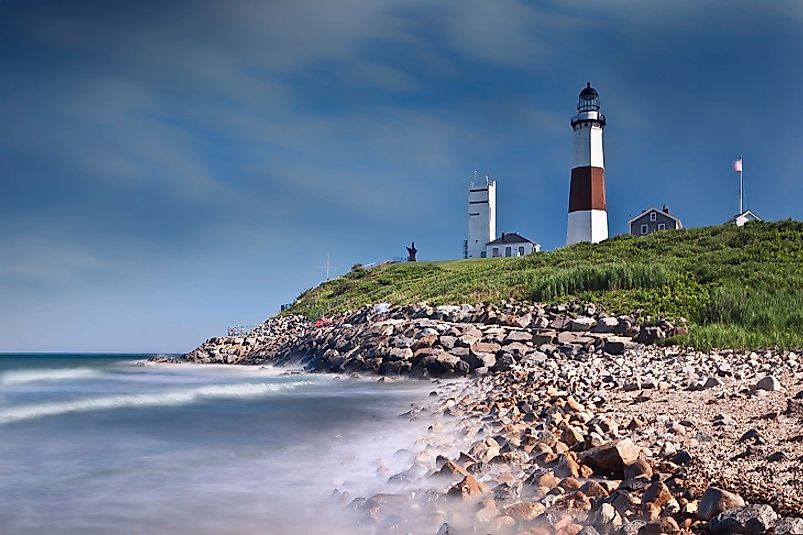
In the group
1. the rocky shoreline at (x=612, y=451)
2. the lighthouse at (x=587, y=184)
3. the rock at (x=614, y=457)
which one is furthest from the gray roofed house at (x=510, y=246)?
the rock at (x=614, y=457)

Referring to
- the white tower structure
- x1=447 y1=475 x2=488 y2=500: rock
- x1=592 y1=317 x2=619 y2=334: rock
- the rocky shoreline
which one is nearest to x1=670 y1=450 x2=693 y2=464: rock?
the rocky shoreline

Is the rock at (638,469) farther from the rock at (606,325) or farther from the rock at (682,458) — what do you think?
the rock at (606,325)

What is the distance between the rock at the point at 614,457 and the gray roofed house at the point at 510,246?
52184 millimetres

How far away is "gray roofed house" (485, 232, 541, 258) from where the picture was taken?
57125 mm

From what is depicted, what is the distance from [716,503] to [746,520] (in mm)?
286

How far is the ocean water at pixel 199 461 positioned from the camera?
16.8ft

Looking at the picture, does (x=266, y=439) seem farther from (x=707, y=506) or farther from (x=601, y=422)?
(x=707, y=506)

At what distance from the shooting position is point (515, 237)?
5806 centimetres

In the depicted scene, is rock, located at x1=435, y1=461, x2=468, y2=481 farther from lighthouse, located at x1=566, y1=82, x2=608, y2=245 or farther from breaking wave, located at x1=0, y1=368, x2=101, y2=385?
lighthouse, located at x1=566, y1=82, x2=608, y2=245

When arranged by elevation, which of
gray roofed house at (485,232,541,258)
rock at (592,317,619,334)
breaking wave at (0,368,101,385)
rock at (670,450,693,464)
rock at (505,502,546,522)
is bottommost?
breaking wave at (0,368,101,385)

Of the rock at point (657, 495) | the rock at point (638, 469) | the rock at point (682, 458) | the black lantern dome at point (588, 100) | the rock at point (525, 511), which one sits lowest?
the rock at point (525, 511)

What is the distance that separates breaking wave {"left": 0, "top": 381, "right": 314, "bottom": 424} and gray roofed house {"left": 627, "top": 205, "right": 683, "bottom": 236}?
4096 cm

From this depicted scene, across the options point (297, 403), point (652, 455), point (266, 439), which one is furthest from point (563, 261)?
point (652, 455)

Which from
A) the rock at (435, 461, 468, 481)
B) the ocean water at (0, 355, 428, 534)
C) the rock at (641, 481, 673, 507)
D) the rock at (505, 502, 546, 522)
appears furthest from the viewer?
the rock at (435, 461, 468, 481)
